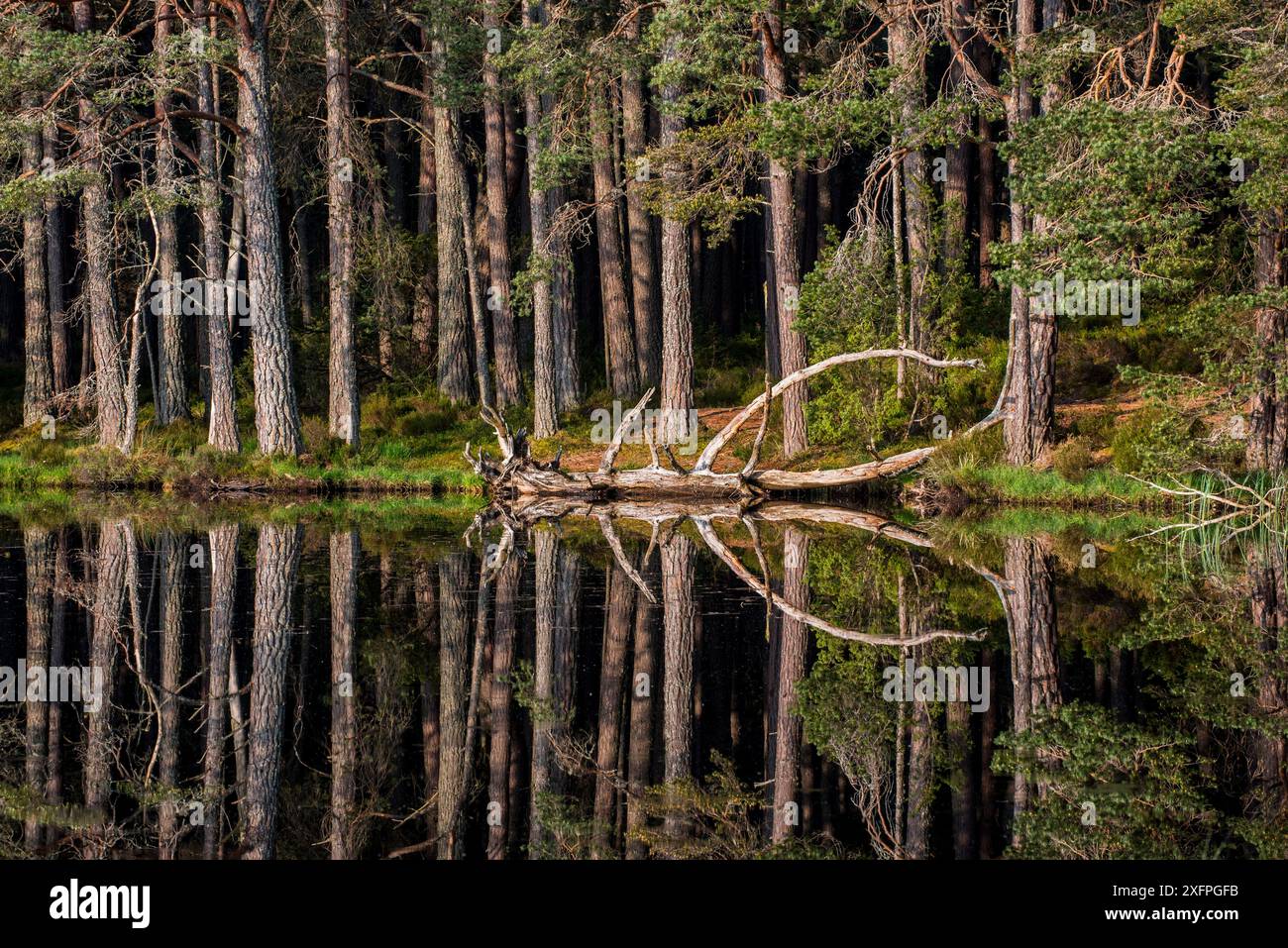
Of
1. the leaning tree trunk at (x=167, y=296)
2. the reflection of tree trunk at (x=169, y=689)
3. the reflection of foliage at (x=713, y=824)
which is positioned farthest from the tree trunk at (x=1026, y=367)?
the reflection of foliage at (x=713, y=824)

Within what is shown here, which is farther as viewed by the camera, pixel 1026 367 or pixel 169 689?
pixel 1026 367

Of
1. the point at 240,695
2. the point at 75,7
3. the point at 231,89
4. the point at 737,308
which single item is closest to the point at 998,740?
the point at 240,695

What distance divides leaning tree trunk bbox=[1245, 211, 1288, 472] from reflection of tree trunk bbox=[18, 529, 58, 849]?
14028mm

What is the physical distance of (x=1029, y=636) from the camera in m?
10.9

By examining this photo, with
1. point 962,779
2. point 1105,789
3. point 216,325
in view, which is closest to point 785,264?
point 216,325

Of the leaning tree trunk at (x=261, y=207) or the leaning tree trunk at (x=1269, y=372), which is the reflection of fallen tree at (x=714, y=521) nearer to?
the leaning tree trunk at (x=1269, y=372)

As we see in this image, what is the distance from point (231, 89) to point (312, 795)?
29131 millimetres

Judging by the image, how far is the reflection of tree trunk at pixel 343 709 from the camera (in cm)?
659

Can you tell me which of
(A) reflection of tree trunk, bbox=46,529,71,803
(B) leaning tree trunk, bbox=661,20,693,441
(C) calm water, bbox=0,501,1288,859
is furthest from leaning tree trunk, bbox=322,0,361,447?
(C) calm water, bbox=0,501,1288,859

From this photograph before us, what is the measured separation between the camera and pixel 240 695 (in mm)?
9047

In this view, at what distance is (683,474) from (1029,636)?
12.2m

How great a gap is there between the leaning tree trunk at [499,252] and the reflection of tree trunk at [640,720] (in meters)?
16.7

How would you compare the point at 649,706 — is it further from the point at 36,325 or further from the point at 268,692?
the point at 36,325
